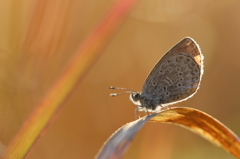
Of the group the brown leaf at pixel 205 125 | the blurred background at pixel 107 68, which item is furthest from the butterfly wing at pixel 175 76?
the brown leaf at pixel 205 125

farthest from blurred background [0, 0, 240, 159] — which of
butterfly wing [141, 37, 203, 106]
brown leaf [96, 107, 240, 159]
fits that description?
brown leaf [96, 107, 240, 159]

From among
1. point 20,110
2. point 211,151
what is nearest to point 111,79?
point 211,151

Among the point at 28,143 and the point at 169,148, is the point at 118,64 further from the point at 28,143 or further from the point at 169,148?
the point at 28,143

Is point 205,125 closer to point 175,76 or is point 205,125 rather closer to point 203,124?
point 203,124

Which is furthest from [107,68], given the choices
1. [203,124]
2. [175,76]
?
[203,124]

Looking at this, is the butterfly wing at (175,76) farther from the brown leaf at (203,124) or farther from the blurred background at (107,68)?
the brown leaf at (203,124)

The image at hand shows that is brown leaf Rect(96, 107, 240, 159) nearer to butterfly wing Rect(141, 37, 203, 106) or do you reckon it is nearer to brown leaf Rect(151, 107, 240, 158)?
brown leaf Rect(151, 107, 240, 158)
